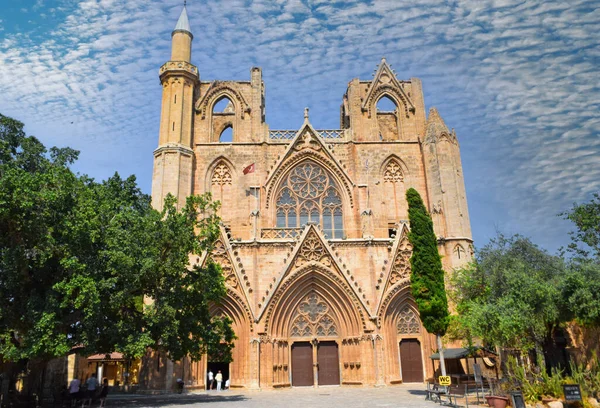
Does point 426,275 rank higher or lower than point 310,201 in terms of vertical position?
lower

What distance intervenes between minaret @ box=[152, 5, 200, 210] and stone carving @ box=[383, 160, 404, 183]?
11995 mm

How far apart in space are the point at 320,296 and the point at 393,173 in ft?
30.5

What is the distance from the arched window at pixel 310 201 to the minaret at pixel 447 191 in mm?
5661

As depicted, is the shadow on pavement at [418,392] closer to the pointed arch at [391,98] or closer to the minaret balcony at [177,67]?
the pointed arch at [391,98]

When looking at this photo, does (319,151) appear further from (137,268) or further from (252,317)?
(137,268)

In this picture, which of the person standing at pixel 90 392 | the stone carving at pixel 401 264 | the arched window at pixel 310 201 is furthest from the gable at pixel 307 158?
the person standing at pixel 90 392

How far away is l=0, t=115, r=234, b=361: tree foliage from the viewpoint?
14.7 metres

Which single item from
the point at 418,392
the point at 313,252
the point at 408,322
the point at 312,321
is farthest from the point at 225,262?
the point at 418,392

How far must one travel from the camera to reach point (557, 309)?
18.1 m

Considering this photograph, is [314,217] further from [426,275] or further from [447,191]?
[426,275]

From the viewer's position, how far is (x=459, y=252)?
26734 millimetres

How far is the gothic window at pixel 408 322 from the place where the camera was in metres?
26.2

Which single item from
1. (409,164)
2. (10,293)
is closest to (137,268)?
(10,293)

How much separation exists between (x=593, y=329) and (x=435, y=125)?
15.1 m
